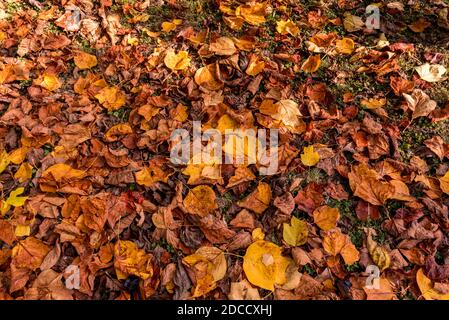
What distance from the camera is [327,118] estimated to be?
2557mm

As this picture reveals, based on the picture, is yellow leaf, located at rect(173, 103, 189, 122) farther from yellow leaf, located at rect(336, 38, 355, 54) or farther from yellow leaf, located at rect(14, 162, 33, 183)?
yellow leaf, located at rect(336, 38, 355, 54)

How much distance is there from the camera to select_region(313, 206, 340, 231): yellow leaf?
2.18m

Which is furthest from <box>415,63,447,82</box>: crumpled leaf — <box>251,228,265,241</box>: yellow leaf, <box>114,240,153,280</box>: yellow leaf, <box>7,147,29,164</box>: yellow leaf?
<box>7,147,29,164</box>: yellow leaf

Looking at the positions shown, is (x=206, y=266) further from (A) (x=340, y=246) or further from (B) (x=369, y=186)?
(B) (x=369, y=186)

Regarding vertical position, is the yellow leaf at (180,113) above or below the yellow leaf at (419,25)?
below

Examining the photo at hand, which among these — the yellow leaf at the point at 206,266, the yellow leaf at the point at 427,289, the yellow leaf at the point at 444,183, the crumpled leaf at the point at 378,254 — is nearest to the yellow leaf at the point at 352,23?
the yellow leaf at the point at 444,183

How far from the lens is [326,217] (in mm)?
2205

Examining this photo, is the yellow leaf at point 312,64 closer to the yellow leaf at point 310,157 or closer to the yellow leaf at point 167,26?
the yellow leaf at point 310,157

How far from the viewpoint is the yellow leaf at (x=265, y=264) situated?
79.8 inches

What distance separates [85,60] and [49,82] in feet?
1.03

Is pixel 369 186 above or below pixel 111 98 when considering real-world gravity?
below

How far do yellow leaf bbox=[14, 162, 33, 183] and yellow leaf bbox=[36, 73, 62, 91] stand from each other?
0.69 metres

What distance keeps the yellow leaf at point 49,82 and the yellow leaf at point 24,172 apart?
69 cm

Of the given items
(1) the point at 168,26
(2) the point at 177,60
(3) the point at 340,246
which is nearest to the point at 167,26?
(1) the point at 168,26
